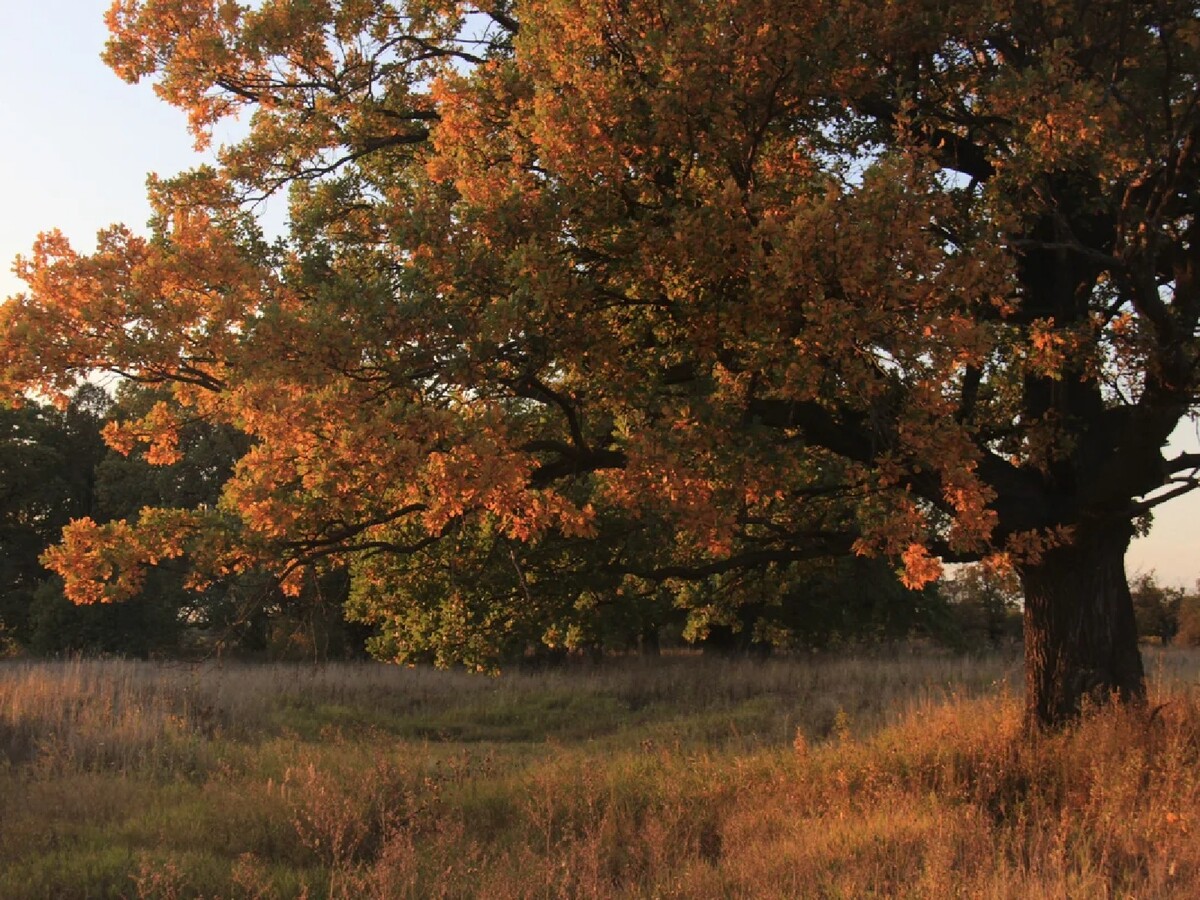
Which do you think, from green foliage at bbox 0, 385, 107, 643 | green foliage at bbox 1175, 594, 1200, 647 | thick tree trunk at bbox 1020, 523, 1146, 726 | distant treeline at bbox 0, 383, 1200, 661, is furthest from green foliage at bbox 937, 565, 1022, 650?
green foliage at bbox 0, 385, 107, 643

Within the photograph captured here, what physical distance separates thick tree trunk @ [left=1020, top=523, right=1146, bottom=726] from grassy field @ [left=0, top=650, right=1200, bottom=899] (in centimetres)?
44

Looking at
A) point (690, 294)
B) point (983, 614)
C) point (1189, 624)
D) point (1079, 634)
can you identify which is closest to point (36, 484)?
point (983, 614)

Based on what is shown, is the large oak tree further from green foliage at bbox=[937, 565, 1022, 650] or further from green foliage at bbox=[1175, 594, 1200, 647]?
green foliage at bbox=[1175, 594, 1200, 647]

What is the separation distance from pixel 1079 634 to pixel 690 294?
513cm

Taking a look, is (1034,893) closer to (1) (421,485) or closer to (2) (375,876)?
(2) (375,876)

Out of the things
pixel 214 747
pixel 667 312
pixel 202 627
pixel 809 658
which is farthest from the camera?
pixel 202 627

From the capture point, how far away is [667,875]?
652cm

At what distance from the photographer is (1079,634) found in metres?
9.27

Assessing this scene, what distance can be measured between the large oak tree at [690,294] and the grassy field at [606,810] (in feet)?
5.24

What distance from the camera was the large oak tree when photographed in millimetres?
6645

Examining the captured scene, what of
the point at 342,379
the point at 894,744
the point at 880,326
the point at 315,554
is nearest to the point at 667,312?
the point at 880,326

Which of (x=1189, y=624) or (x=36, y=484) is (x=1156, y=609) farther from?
(x=36, y=484)

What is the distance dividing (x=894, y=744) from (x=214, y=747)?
7.81 metres

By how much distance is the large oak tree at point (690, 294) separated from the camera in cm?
664
